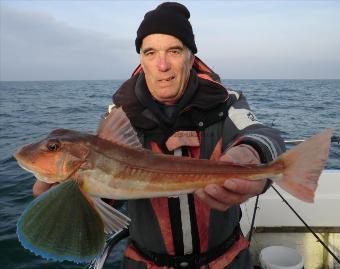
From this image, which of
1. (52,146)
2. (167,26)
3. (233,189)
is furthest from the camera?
(167,26)

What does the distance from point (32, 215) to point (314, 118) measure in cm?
2169

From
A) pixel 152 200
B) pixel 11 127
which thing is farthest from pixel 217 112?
pixel 11 127

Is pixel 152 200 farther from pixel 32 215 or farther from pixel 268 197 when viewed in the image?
pixel 268 197

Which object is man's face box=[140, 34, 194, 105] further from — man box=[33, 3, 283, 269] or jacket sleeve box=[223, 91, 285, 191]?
jacket sleeve box=[223, 91, 285, 191]

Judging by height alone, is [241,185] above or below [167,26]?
below

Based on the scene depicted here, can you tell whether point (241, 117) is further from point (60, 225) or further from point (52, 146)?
point (60, 225)

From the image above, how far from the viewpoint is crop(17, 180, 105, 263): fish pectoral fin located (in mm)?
2463

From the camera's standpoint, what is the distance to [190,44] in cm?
352

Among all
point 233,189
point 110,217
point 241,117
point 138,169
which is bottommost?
point 110,217

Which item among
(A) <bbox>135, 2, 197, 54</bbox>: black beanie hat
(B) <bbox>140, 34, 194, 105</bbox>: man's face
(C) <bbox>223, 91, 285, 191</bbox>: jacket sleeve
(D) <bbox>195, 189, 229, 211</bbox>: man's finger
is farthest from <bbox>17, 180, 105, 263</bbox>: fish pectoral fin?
(A) <bbox>135, 2, 197, 54</bbox>: black beanie hat

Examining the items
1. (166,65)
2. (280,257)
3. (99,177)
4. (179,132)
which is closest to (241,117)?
(179,132)

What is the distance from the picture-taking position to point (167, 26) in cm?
344

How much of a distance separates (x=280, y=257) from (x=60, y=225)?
383cm

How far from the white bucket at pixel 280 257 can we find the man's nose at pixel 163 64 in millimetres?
3278
